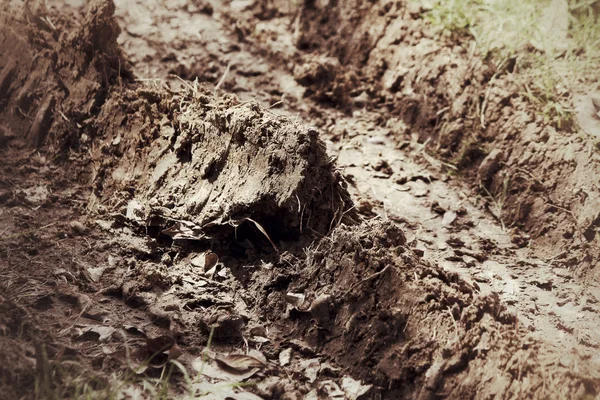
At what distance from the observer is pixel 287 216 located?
8.64 feet

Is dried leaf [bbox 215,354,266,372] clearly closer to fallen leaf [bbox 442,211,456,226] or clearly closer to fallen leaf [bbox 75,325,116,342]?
fallen leaf [bbox 75,325,116,342]

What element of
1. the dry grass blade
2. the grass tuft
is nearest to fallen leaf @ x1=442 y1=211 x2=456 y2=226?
the grass tuft

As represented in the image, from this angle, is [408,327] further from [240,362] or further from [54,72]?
[54,72]

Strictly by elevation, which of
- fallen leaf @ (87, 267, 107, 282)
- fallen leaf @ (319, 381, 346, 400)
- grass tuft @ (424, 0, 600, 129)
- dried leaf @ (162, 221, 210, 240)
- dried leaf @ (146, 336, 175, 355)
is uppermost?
grass tuft @ (424, 0, 600, 129)

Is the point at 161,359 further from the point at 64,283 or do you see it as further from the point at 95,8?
the point at 95,8

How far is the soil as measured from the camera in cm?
222

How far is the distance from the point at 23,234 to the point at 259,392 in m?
1.24

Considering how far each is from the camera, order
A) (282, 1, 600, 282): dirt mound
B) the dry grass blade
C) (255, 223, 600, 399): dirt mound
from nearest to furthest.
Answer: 1. (255, 223, 600, 399): dirt mound
2. the dry grass blade
3. (282, 1, 600, 282): dirt mound

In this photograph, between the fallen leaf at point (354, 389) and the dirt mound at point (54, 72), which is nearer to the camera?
the fallen leaf at point (354, 389)

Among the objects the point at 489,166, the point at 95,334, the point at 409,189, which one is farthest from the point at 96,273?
the point at 489,166

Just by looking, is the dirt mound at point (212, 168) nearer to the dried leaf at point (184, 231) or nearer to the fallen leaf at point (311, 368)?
the dried leaf at point (184, 231)

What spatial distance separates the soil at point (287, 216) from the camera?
2.22 meters

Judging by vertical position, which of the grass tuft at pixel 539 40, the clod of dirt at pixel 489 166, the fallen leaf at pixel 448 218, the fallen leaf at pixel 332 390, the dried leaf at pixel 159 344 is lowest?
the dried leaf at pixel 159 344

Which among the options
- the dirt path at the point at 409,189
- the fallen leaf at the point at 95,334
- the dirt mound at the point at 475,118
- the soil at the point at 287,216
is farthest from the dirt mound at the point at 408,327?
the dirt mound at the point at 475,118
